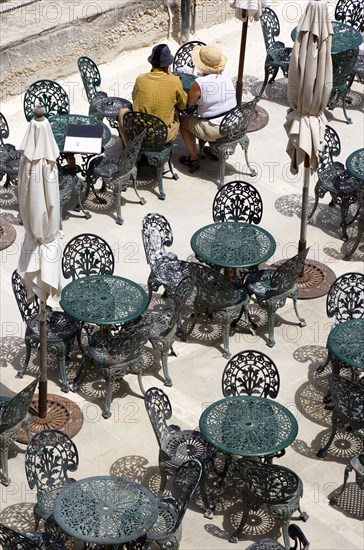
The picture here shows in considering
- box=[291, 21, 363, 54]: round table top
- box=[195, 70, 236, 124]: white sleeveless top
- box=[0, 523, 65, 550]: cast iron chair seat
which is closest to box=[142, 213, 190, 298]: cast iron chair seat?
box=[195, 70, 236, 124]: white sleeveless top

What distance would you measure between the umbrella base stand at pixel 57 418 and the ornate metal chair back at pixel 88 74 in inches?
216

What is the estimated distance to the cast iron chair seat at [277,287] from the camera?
15203 mm

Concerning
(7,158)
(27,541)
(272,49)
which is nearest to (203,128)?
(7,158)

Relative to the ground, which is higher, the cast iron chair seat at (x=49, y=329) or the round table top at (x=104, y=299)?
the round table top at (x=104, y=299)

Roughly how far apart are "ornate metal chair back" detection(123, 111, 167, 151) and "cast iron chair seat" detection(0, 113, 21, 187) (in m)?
1.41

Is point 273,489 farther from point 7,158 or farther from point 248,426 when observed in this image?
point 7,158

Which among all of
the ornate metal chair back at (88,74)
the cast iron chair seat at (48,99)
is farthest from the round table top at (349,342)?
the ornate metal chair back at (88,74)

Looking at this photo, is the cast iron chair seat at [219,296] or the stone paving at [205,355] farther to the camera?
the cast iron chair seat at [219,296]

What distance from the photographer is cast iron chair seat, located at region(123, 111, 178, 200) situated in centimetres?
1730

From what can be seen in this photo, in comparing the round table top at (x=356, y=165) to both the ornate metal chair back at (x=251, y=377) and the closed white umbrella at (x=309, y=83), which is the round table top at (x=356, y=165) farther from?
the ornate metal chair back at (x=251, y=377)

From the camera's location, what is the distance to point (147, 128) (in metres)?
17.4

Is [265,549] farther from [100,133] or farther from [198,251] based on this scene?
[100,133]

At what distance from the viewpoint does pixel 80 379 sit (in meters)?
14.6

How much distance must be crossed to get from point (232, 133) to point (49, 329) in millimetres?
4440
